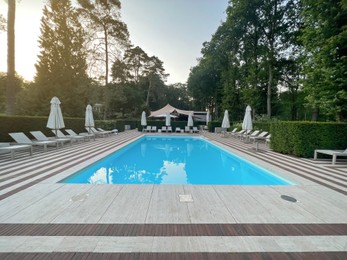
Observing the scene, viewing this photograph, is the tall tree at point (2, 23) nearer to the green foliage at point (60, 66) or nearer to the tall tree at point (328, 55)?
the green foliage at point (60, 66)

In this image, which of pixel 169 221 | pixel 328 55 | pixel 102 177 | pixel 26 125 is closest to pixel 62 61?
pixel 26 125

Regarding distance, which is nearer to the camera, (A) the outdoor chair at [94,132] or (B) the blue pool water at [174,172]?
(B) the blue pool water at [174,172]

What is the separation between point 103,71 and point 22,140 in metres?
13.3

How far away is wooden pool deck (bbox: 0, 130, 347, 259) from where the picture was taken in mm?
2139

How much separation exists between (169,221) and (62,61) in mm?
25912

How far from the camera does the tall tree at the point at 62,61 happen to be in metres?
21.5

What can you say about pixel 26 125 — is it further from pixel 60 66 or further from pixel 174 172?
pixel 60 66

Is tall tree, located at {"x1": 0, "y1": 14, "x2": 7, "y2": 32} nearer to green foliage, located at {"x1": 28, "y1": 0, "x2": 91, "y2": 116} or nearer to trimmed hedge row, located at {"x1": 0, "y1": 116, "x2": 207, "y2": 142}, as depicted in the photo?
trimmed hedge row, located at {"x1": 0, "y1": 116, "x2": 207, "y2": 142}

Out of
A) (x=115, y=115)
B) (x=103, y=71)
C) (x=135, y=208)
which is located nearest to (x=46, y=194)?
(x=135, y=208)

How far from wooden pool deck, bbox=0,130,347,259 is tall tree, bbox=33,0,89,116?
19325mm

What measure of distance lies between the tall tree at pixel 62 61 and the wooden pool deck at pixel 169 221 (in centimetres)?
1932

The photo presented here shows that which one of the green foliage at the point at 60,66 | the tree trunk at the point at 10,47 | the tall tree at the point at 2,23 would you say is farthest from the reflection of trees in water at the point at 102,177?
the green foliage at the point at 60,66

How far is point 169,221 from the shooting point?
9.12 feet

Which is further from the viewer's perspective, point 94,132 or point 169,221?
point 94,132
